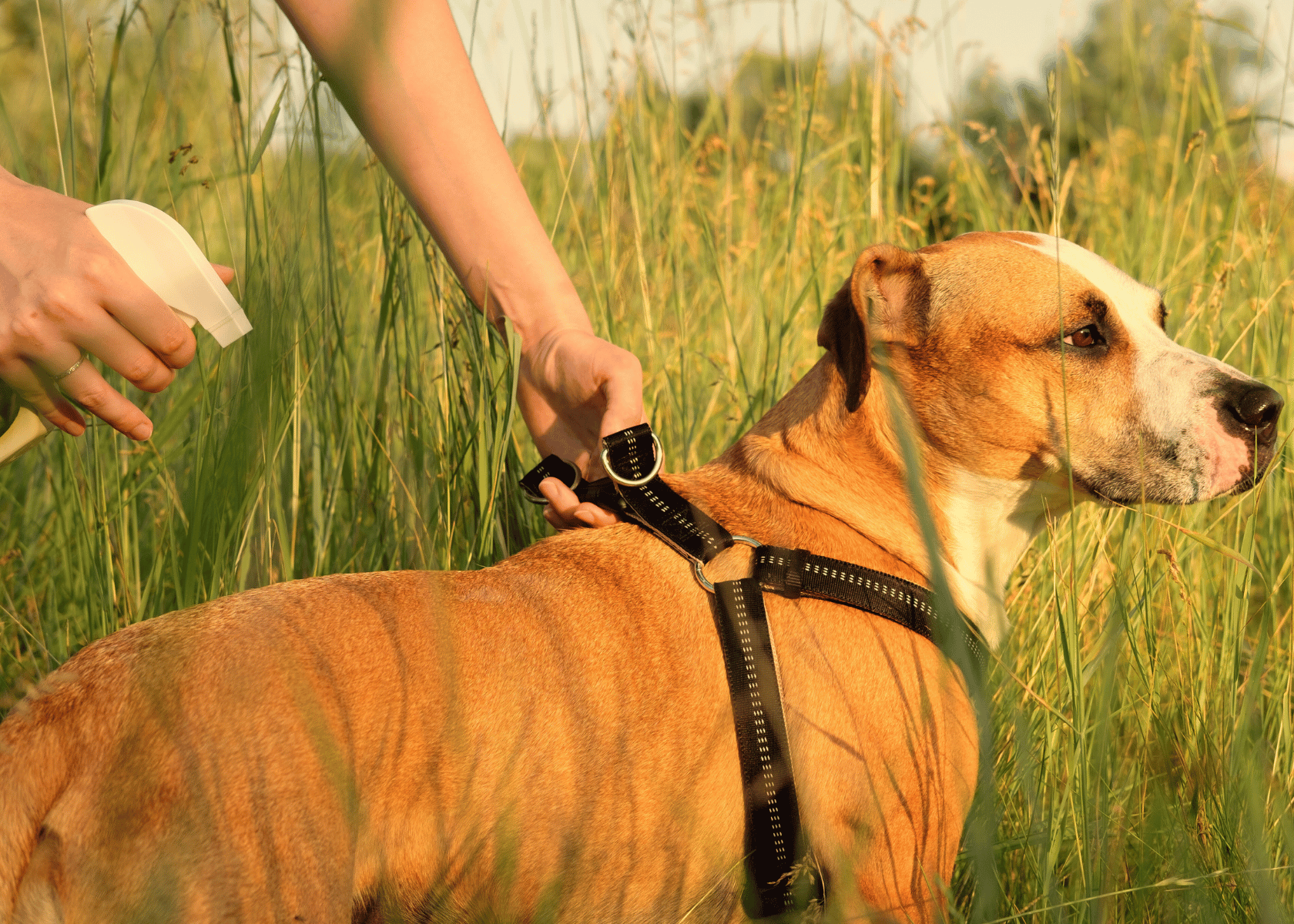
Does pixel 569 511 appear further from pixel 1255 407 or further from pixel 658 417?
pixel 1255 407

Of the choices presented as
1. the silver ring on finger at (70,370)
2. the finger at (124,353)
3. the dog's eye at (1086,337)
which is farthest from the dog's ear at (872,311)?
the silver ring on finger at (70,370)

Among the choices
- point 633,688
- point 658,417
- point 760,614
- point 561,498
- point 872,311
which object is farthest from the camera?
point 658,417

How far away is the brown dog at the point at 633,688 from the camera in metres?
1.61

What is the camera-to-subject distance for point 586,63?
3562mm

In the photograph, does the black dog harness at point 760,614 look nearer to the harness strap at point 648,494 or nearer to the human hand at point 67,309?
the harness strap at point 648,494

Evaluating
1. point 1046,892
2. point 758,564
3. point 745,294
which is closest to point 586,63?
point 745,294

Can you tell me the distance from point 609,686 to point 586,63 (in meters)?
2.38

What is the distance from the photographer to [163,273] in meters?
1.77

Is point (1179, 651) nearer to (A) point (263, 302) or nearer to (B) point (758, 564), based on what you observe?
(B) point (758, 564)

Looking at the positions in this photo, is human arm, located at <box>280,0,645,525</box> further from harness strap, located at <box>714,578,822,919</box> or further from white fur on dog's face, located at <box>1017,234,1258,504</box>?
white fur on dog's face, located at <box>1017,234,1258,504</box>

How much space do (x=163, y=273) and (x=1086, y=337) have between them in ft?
6.79

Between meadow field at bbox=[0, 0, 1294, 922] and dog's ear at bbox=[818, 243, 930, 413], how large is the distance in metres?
0.37

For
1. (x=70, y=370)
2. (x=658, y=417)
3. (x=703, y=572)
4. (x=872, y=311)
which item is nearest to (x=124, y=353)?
→ (x=70, y=370)

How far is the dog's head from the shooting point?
2453 millimetres
